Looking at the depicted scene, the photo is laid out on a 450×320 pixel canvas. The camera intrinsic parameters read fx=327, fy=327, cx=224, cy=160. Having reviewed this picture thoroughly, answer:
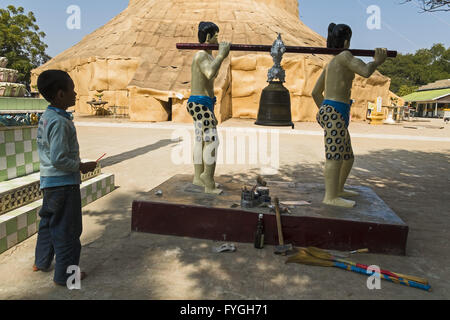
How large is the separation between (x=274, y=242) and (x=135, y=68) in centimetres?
1929

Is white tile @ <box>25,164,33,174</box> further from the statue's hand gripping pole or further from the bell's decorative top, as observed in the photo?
the bell's decorative top

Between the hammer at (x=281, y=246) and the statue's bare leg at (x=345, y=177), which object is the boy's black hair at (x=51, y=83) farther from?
the statue's bare leg at (x=345, y=177)

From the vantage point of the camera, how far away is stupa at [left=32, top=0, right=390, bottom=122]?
1839 centimetres

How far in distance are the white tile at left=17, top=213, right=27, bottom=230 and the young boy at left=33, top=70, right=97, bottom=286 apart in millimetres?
956

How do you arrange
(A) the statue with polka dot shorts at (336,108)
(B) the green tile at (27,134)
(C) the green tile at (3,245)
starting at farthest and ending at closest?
(B) the green tile at (27,134) < (A) the statue with polka dot shorts at (336,108) < (C) the green tile at (3,245)

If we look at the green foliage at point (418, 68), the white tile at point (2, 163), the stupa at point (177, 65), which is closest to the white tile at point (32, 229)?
the white tile at point (2, 163)

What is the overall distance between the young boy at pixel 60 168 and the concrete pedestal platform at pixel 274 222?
113cm

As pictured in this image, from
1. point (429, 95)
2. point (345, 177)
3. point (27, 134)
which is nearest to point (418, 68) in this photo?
point (429, 95)

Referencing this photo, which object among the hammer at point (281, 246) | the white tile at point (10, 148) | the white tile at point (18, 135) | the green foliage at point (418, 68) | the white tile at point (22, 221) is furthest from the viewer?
the green foliage at point (418, 68)

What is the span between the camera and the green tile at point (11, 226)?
313cm

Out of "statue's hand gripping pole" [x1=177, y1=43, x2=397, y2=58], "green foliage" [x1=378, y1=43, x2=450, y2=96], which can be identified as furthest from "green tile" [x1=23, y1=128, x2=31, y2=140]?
"green foliage" [x1=378, y1=43, x2=450, y2=96]

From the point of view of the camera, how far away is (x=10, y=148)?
3869 mm

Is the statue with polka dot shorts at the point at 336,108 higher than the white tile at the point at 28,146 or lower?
higher

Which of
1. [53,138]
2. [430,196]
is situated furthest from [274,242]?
[430,196]
